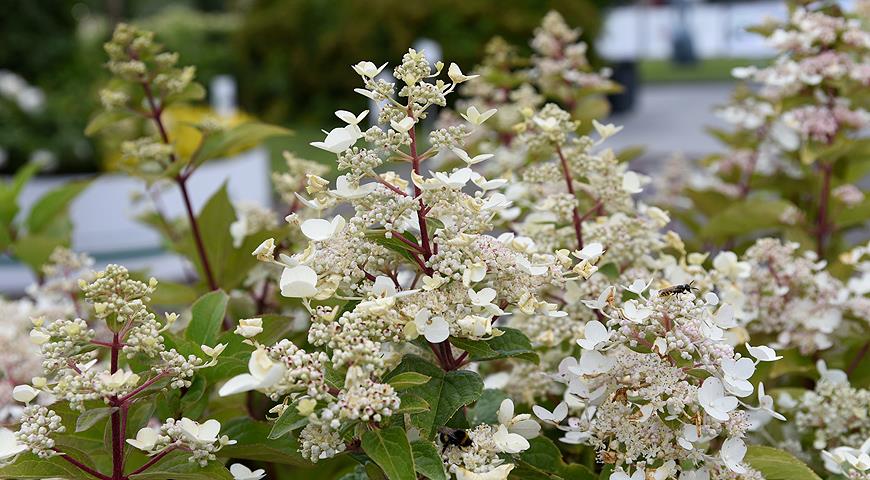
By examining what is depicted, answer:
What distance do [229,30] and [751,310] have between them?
43.5 ft

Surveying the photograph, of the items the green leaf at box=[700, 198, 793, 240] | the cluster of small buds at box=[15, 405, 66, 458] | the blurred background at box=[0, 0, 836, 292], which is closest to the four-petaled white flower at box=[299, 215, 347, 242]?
the cluster of small buds at box=[15, 405, 66, 458]

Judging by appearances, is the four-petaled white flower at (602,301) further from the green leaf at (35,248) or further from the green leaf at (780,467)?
the green leaf at (35,248)

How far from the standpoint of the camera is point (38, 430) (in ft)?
2.32

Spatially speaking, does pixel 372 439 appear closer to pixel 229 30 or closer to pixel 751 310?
pixel 751 310

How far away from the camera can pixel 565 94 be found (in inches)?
64.7

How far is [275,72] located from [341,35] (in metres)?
1.29

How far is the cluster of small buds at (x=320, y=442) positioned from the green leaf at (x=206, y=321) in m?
0.24

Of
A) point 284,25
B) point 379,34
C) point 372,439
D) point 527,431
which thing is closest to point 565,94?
point 527,431

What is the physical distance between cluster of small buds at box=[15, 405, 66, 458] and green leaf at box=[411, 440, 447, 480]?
0.95 ft

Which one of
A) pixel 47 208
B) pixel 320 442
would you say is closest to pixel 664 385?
pixel 320 442

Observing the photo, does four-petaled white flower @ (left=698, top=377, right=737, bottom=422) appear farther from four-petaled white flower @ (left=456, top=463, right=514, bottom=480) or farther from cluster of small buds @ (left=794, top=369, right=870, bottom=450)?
cluster of small buds @ (left=794, top=369, right=870, bottom=450)

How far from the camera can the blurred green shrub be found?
982cm

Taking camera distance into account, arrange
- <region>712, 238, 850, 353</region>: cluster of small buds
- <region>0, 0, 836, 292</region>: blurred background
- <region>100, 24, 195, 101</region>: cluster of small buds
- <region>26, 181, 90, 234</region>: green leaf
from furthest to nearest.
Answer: <region>0, 0, 836, 292</region>: blurred background
<region>26, 181, 90, 234</region>: green leaf
<region>100, 24, 195, 101</region>: cluster of small buds
<region>712, 238, 850, 353</region>: cluster of small buds

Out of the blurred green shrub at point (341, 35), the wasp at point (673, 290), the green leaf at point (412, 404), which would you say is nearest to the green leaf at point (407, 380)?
the green leaf at point (412, 404)
